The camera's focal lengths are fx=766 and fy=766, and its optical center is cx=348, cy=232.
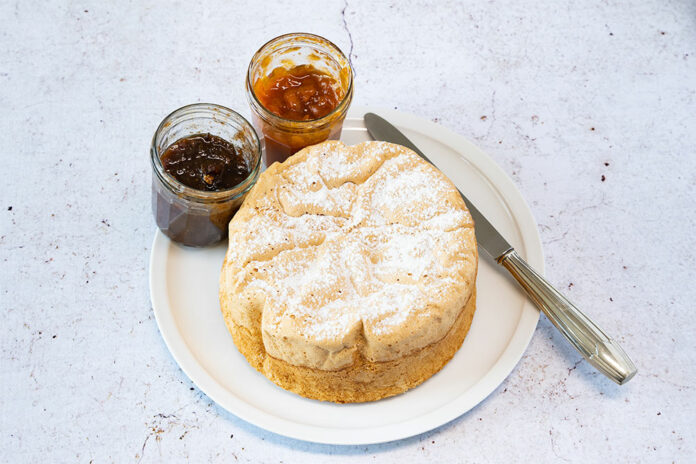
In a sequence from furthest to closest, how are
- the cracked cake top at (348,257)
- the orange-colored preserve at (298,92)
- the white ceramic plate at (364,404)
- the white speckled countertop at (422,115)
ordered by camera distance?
the orange-colored preserve at (298,92), the white speckled countertop at (422,115), the white ceramic plate at (364,404), the cracked cake top at (348,257)

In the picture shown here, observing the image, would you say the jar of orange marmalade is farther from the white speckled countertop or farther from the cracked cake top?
the white speckled countertop

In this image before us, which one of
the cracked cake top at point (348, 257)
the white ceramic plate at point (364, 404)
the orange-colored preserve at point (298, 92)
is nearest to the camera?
the cracked cake top at point (348, 257)

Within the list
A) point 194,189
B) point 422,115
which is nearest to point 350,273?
point 194,189

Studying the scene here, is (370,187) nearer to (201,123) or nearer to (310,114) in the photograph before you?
(310,114)

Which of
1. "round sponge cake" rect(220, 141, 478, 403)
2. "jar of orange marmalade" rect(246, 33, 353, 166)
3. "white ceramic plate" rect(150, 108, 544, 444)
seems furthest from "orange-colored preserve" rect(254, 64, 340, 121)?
"white ceramic plate" rect(150, 108, 544, 444)

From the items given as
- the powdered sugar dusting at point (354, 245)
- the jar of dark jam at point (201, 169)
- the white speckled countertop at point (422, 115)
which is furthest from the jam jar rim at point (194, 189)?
the white speckled countertop at point (422, 115)

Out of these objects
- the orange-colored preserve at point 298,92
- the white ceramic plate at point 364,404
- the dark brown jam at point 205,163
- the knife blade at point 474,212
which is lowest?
the white ceramic plate at point 364,404

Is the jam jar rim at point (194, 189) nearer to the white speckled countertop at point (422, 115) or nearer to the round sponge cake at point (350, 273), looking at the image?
the round sponge cake at point (350, 273)
